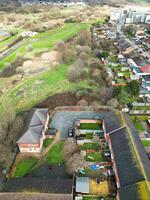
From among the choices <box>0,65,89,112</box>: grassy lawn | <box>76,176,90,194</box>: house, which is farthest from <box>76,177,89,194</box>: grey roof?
<box>0,65,89,112</box>: grassy lawn

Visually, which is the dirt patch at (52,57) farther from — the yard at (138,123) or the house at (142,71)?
the yard at (138,123)

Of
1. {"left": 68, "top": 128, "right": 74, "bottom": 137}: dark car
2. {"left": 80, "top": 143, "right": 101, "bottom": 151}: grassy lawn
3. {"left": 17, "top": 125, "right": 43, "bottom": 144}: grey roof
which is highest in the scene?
{"left": 17, "top": 125, "right": 43, "bottom": 144}: grey roof

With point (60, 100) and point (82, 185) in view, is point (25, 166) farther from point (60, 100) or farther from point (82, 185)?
point (60, 100)

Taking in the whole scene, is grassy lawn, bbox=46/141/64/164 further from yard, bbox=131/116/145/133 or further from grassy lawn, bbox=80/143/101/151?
yard, bbox=131/116/145/133

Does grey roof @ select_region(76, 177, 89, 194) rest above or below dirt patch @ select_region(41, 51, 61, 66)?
above

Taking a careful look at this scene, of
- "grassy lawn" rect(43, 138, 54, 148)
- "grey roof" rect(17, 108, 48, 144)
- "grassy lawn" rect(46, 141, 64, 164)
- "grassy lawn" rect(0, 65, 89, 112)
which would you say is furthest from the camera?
"grassy lawn" rect(0, 65, 89, 112)

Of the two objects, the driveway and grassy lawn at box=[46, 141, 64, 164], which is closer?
grassy lawn at box=[46, 141, 64, 164]

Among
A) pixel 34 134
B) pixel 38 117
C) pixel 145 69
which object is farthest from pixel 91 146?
pixel 145 69
